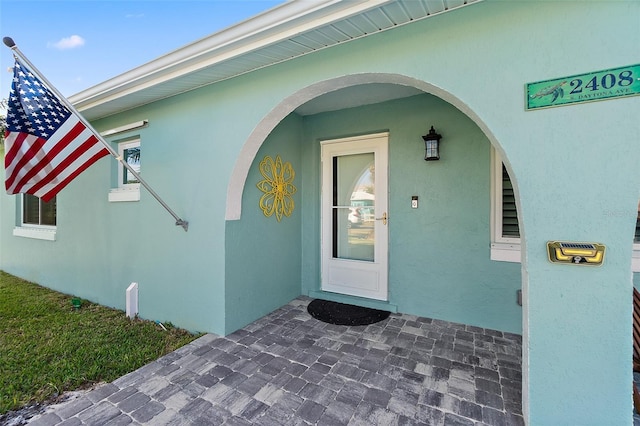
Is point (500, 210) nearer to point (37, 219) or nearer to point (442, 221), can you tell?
point (442, 221)

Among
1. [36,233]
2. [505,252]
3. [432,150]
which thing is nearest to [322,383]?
[505,252]

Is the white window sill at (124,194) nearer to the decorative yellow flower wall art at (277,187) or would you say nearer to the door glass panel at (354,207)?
the decorative yellow flower wall art at (277,187)

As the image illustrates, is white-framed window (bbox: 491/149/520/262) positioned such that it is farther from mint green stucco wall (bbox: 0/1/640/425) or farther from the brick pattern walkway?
mint green stucco wall (bbox: 0/1/640/425)

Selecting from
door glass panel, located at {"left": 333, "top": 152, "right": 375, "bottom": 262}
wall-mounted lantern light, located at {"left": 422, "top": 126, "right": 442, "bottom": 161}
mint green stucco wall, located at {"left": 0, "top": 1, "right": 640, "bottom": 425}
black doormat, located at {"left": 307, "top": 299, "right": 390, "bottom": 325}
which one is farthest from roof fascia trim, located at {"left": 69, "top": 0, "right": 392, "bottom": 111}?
black doormat, located at {"left": 307, "top": 299, "right": 390, "bottom": 325}

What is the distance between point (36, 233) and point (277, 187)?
5252mm

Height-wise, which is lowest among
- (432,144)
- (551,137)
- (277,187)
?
(277,187)

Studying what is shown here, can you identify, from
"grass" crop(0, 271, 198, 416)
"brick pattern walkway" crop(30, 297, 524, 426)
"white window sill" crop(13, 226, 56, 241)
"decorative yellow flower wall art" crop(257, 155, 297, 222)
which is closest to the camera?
"brick pattern walkway" crop(30, 297, 524, 426)

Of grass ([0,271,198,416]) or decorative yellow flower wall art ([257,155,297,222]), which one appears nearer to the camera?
grass ([0,271,198,416])

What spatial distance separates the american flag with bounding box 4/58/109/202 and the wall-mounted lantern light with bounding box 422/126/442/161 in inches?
142

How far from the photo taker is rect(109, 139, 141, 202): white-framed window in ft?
12.6

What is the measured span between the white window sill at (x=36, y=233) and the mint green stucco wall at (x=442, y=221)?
5706mm

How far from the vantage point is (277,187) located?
3779 millimetres

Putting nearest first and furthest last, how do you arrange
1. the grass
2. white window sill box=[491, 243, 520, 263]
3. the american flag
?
1. the grass
2. the american flag
3. white window sill box=[491, 243, 520, 263]

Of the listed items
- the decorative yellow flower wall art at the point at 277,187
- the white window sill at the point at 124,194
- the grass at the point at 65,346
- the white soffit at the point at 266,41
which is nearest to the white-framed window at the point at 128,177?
the white window sill at the point at 124,194
